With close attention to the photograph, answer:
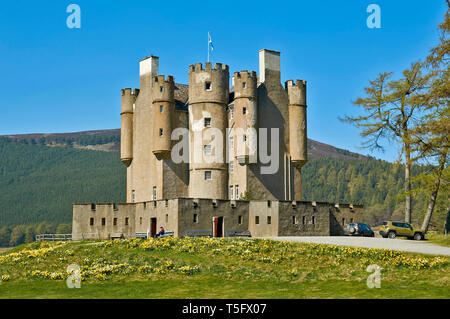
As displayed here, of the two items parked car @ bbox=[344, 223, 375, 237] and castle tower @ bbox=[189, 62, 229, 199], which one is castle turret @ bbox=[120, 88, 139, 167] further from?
parked car @ bbox=[344, 223, 375, 237]

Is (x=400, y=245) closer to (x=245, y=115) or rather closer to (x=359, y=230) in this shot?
(x=359, y=230)

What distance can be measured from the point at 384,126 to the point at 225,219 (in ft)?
58.3

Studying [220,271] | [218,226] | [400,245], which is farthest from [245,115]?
[220,271]

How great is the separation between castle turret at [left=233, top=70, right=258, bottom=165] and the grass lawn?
24.0 metres

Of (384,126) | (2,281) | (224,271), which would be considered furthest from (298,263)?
(384,126)

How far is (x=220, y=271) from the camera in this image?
1117 inches

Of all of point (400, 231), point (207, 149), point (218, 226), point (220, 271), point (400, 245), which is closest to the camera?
point (220, 271)

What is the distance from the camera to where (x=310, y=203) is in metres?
57.6

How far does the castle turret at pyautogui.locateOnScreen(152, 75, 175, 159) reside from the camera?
63500 millimetres

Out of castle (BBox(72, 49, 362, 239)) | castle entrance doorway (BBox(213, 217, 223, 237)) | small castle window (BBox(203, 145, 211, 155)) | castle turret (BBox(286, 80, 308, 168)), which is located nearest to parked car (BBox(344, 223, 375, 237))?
castle (BBox(72, 49, 362, 239))

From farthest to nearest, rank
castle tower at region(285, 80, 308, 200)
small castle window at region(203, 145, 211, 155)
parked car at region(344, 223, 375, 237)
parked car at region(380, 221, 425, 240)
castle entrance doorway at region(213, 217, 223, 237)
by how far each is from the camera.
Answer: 1. castle tower at region(285, 80, 308, 200)
2. small castle window at region(203, 145, 211, 155)
3. parked car at region(344, 223, 375, 237)
4. castle entrance doorway at region(213, 217, 223, 237)
5. parked car at region(380, 221, 425, 240)

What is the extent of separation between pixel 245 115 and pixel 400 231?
69.7 ft
